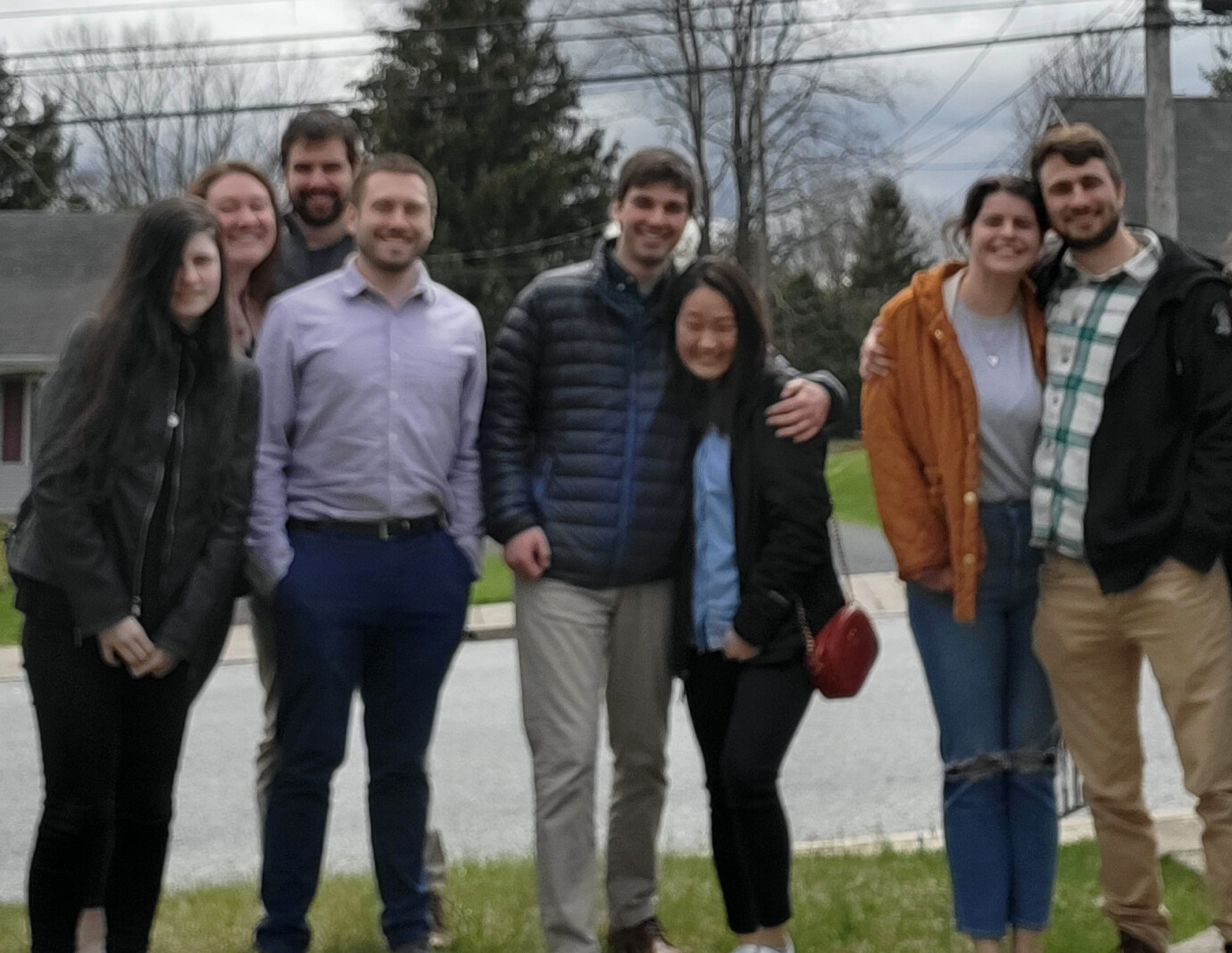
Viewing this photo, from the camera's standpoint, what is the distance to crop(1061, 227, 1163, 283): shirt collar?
413cm

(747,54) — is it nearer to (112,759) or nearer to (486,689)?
(486,689)

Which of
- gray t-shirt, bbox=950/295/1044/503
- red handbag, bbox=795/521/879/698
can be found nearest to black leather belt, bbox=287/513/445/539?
red handbag, bbox=795/521/879/698

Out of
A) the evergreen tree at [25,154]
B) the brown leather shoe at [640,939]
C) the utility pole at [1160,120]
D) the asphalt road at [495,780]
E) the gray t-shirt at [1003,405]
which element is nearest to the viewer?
the gray t-shirt at [1003,405]

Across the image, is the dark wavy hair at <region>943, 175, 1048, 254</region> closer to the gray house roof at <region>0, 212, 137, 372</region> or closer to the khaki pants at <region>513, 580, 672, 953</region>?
the khaki pants at <region>513, 580, 672, 953</region>

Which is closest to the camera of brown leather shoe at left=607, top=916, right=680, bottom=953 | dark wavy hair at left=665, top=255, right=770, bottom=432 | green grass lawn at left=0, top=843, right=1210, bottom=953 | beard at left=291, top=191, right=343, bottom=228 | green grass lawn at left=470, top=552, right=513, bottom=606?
dark wavy hair at left=665, top=255, right=770, bottom=432

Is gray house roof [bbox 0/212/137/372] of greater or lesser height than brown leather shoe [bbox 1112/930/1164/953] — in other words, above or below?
above

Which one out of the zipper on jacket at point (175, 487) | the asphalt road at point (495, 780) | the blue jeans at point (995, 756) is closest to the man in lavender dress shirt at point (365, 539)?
the zipper on jacket at point (175, 487)

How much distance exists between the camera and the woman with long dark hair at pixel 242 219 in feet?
15.3

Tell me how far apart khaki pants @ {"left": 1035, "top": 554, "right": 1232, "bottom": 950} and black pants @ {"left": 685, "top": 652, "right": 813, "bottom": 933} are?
0.72 meters

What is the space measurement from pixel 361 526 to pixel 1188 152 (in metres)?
22.5

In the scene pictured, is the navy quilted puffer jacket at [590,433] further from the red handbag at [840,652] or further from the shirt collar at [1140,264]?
the shirt collar at [1140,264]

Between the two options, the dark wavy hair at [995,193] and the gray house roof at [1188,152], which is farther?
the gray house roof at [1188,152]

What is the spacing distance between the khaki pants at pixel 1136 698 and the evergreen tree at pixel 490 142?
95.0ft

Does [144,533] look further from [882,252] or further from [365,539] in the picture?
[882,252]
